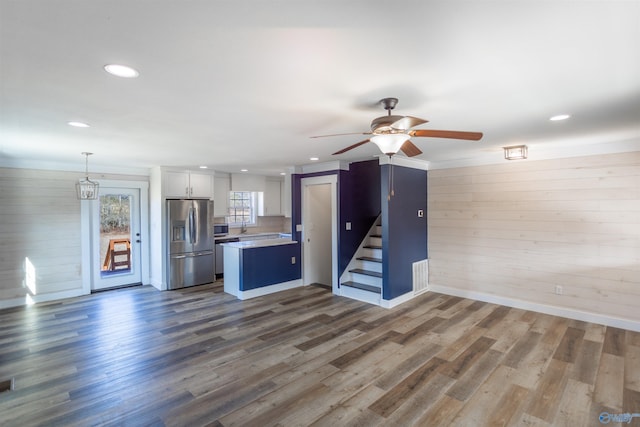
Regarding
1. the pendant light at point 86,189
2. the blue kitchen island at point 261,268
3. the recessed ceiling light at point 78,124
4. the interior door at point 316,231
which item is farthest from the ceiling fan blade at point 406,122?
the pendant light at point 86,189

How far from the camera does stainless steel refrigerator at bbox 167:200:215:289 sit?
5824mm

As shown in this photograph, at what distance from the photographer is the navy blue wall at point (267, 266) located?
5.22 m

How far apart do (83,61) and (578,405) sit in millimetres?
3994

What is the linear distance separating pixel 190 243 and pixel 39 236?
2.26 meters

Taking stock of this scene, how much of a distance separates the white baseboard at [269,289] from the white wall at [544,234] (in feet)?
8.18

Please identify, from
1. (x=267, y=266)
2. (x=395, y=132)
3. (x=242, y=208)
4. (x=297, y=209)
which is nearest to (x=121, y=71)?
(x=395, y=132)

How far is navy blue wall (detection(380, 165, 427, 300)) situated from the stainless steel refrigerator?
353cm

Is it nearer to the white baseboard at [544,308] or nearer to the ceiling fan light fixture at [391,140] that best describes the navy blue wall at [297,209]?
the white baseboard at [544,308]

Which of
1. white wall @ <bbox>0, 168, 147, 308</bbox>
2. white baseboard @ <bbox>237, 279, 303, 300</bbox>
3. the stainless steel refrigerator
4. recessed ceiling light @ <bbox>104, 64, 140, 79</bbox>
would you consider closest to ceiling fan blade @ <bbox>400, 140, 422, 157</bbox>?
recessed ceiling light @ <bbox>104, 64, 140, 79</bbox>

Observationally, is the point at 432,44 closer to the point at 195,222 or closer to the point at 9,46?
the point at 9,46

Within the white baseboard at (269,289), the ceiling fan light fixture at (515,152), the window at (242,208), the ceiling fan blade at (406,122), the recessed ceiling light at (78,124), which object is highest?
the recessed ceiling light at (78,124)

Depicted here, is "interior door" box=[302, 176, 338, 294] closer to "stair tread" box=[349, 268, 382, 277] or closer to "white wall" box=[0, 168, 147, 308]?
"stair tread" box=[349, 268, 382, 277]

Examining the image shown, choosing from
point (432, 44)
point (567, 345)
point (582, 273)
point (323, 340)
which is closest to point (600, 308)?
point (582, 273)

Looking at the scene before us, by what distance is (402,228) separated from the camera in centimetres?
500
